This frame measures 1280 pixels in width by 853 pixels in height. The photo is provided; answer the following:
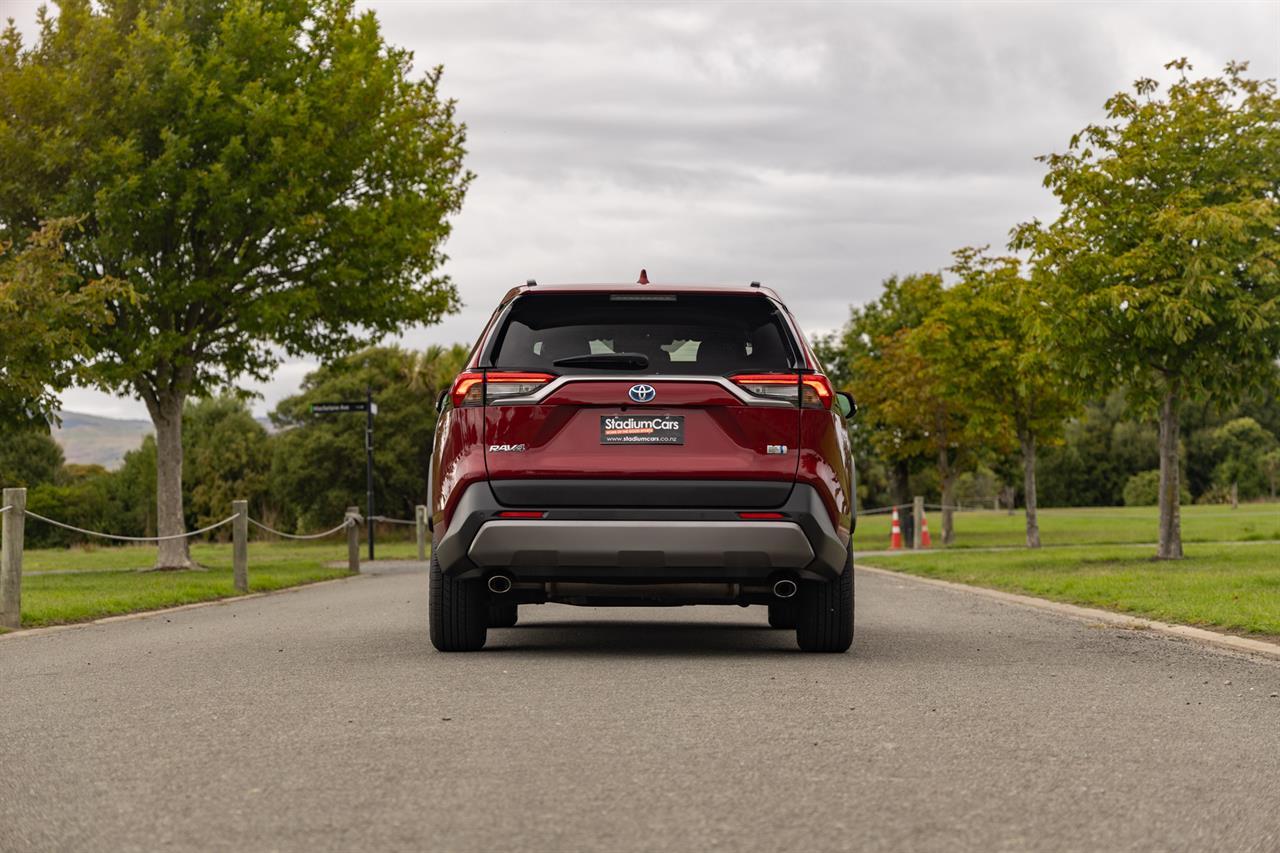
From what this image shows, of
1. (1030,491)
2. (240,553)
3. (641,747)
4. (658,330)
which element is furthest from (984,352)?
(641,747)

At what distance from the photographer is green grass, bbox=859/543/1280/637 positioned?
1183 cm

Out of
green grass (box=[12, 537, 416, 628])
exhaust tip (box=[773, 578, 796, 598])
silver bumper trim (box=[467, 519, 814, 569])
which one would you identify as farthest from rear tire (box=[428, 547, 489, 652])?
green grass (box=[12, 537, 416, 628])

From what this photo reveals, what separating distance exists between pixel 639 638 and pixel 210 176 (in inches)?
602

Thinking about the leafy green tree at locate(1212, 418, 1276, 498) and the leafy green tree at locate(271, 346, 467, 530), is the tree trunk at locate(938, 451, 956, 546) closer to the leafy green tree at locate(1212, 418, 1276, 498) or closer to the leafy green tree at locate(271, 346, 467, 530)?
the leafy green tree at locate(271, 346, 467, 530)

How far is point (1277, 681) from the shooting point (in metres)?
7.75

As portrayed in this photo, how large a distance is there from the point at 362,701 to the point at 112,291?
16470 mm

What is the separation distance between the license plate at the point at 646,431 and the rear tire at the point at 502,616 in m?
3.13

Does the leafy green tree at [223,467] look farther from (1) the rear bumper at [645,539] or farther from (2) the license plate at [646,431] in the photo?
(2) the license plate at [646,431]

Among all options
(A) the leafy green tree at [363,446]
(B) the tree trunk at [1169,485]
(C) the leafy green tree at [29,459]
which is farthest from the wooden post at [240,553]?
(C) the leafy green tree at [29,459]

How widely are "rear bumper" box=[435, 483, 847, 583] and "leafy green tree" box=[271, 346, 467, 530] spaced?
5356cm

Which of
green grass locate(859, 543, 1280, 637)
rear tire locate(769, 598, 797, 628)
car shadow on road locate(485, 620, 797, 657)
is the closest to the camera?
car shadow on road locate(485, 620, 797, 657)

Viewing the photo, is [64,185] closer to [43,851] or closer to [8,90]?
[8,90]

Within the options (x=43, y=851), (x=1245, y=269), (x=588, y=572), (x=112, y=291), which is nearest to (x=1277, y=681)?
(x=588, y=572)

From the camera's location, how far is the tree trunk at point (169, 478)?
24984mm
